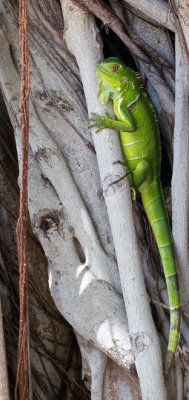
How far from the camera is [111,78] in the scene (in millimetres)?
1874

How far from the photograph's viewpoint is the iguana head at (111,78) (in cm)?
185

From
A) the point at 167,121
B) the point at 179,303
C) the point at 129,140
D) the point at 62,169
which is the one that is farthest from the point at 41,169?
the point at 179,303

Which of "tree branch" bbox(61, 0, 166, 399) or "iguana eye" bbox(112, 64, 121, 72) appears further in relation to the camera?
"iguana eye" bbox(112, 64, 121, 72)

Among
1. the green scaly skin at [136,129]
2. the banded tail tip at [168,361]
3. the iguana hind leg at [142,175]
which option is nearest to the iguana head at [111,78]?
the green scaly skin at [136,129]

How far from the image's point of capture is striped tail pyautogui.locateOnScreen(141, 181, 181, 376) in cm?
167

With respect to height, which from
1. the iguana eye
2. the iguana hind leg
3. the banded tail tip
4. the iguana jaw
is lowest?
the banded tail tip

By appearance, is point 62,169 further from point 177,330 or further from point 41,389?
point 41,389

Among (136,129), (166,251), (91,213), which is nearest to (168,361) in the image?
(166,251)

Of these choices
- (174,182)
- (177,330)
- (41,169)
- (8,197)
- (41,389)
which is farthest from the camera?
(8,197)

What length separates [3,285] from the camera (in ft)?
7.34

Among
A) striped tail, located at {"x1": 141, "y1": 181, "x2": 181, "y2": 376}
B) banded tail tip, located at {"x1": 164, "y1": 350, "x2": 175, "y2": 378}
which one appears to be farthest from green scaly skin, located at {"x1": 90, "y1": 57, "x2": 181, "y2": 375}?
banded tail tip, located at {"x1": 164, "y1": 350, "x2": 175, "y2": 378}

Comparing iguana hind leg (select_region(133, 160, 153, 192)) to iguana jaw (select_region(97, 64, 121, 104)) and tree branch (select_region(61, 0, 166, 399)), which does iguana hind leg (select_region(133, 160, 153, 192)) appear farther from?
iguana jaw (select_region(97, 64, 121, 104))

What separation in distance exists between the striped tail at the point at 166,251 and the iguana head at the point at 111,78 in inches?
14.5

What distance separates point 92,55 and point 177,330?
103 centimetres
